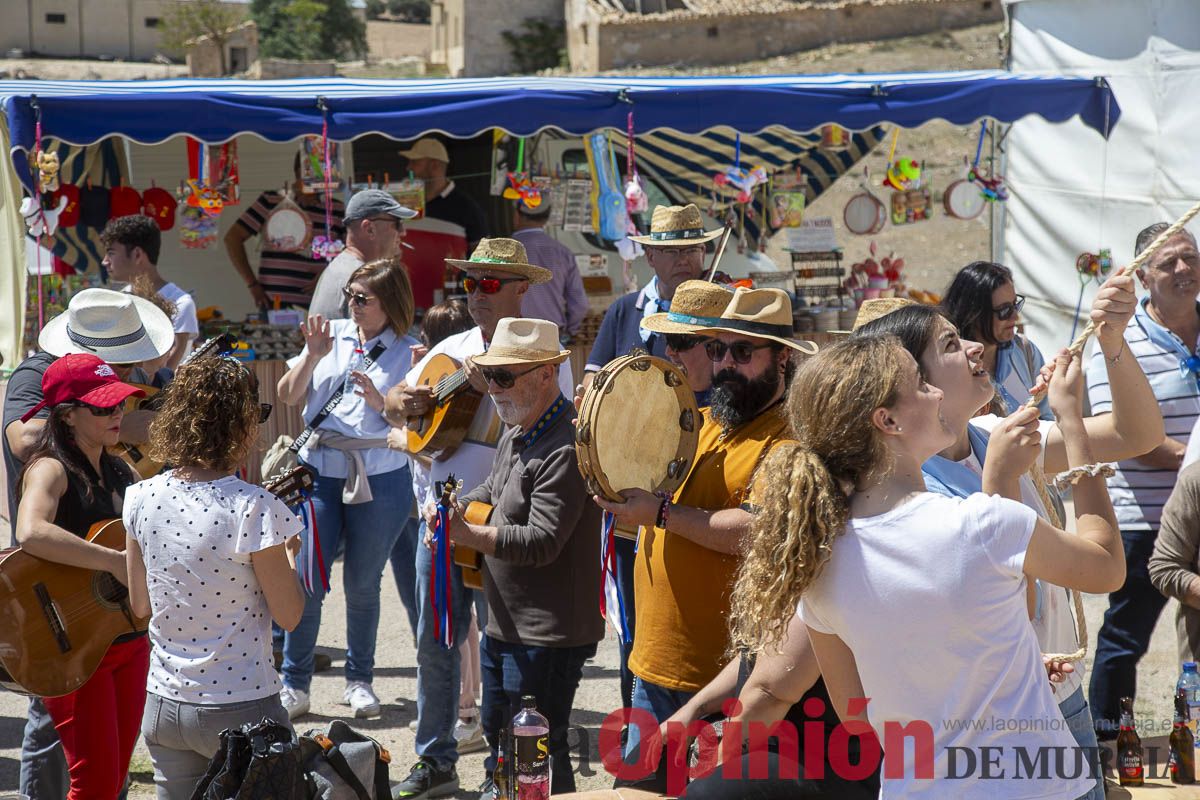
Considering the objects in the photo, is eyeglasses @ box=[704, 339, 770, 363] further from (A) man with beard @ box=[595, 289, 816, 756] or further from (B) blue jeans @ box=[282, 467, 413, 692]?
(B) blue jeans @ box=[282, 467, 413, 692]

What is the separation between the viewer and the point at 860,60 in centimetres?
3238

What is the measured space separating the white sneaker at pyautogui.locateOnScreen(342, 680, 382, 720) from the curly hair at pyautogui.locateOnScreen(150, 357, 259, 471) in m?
2.32

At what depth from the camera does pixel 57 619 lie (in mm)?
3582

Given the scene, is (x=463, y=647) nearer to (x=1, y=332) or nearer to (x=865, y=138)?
(x=1, y=332)

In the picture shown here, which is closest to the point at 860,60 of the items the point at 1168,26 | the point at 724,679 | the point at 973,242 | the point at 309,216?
the point at 973,242

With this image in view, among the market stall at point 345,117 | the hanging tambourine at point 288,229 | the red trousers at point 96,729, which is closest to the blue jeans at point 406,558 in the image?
the red trousers at point 96,729

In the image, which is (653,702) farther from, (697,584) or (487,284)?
(487,284)

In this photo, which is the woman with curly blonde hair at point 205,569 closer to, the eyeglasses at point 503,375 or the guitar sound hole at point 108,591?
the guitar sound hole at point 108,591

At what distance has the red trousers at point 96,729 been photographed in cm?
357

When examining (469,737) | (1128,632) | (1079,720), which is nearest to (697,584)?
(1079,720)

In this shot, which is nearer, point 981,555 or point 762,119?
point 981,555

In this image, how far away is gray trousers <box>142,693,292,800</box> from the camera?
3172 mm

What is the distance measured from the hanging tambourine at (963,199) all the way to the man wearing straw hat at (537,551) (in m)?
6.61

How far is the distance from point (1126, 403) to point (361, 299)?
10.3 feet
